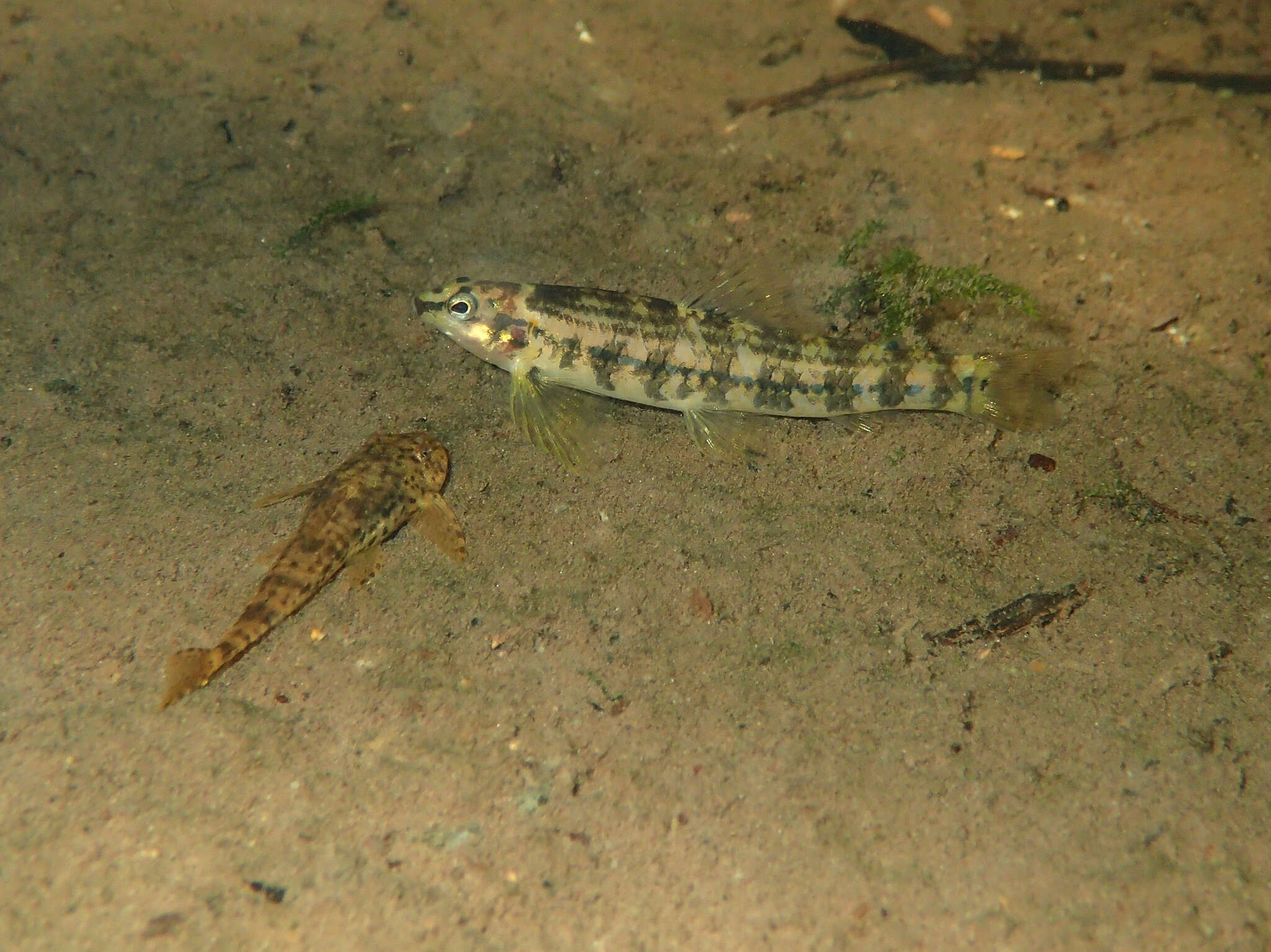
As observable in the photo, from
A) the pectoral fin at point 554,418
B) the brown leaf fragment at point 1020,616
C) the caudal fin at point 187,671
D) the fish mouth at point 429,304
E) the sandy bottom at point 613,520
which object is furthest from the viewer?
the fish mouth at point 429,304

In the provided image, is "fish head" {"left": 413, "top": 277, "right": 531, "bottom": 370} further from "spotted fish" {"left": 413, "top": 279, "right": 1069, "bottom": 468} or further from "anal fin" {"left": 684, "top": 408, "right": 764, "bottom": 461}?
"anal fin" {"left": 684, "top": 408, "right": 764, "bottom": 461}

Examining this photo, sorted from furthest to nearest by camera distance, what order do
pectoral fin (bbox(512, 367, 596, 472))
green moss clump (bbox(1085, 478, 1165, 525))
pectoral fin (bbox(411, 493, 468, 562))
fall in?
pectoral fin (bbox(512, 367, 596, 472)), green moss clump (bbox(1085, 478, 1165, 525)), pectoral fin (bbox(411, 493, 468, 562))

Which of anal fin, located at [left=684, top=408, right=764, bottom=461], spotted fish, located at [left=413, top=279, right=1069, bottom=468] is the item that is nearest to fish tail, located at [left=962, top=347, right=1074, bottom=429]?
spotted fish, located at [left=413, top=279, right=1069, bottom=468]

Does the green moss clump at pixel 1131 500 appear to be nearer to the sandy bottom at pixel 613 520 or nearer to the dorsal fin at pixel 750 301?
the sandy bottom at pixel 613 520

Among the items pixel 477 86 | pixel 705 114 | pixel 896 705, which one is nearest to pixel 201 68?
pixel 477 86

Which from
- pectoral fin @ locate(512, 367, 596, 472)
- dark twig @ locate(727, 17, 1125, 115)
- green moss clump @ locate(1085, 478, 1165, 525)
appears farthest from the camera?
dark twig @ locate(727, 17, 1125, 115)

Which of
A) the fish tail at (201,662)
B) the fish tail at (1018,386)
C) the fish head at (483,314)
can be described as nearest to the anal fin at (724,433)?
the fish head at (483,314)
